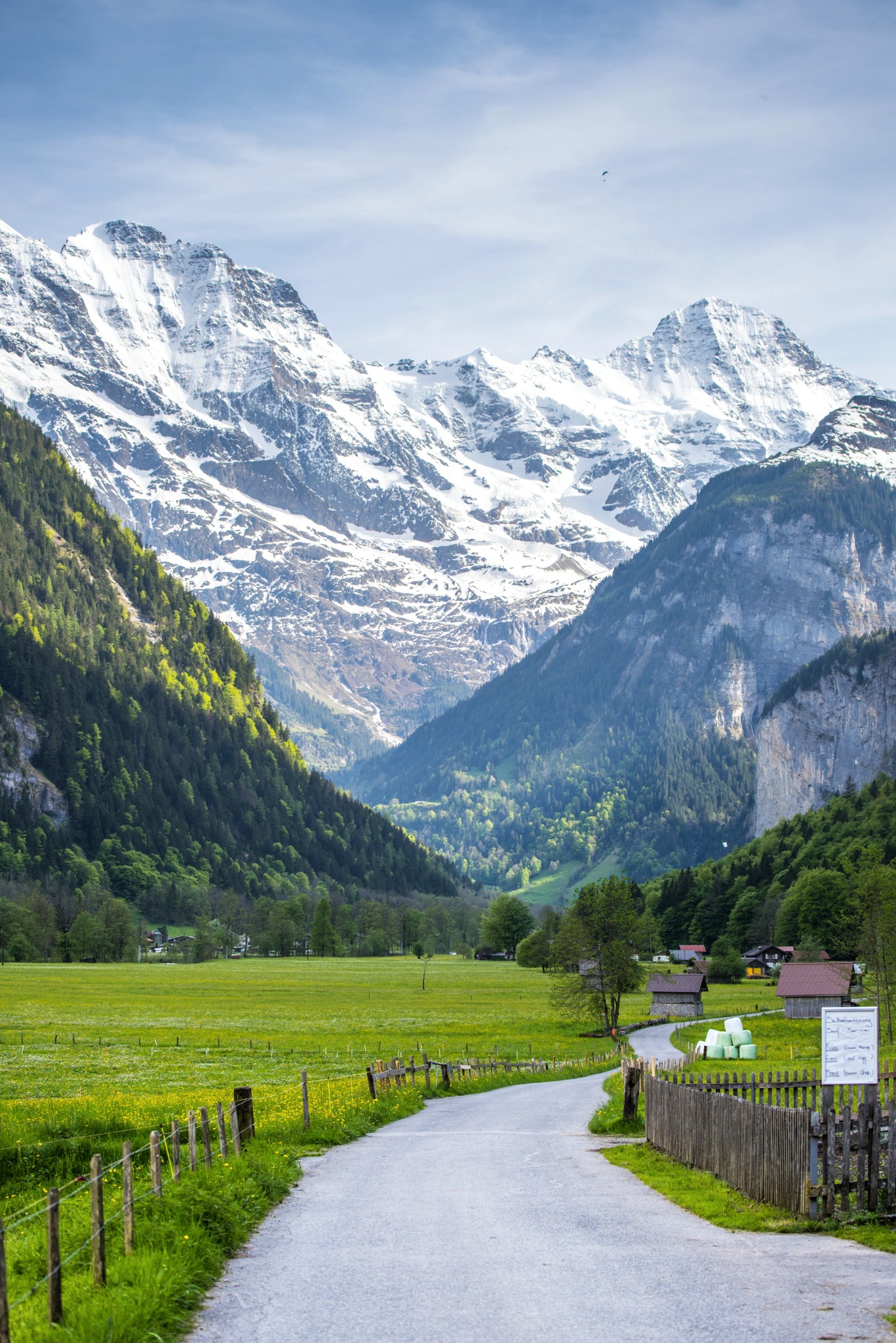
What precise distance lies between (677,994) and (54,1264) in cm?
11872

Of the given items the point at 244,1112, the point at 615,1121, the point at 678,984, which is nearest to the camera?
the point at 244,1112

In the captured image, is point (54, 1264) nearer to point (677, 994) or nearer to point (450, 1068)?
point (450, 1068)

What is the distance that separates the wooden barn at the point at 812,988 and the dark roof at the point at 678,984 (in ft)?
54.3

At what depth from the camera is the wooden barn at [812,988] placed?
105 m

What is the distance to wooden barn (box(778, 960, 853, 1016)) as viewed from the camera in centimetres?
10500

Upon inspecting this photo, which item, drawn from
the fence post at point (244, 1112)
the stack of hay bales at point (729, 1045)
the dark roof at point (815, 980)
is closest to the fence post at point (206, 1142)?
the fence post at point (244, 1112)

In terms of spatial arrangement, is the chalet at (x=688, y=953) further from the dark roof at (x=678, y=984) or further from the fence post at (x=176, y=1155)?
the fence post at (x=176, y=1155)

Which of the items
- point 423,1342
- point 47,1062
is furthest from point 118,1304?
point 47,1062

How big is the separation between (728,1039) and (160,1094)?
39.7m

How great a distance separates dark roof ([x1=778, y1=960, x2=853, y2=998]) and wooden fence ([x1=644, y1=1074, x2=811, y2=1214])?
263 feet

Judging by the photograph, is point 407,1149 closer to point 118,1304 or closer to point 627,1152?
point 627,1152

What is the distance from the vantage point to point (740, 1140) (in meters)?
23.5

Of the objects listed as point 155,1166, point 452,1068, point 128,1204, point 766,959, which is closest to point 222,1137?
point 155,1166

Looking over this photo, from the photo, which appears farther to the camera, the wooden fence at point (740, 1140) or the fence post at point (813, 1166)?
the wooden fence at point (740, 1140)
